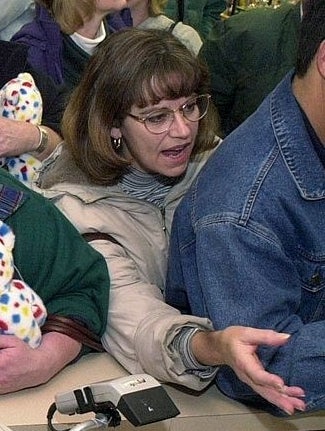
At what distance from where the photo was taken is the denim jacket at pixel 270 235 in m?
1.23

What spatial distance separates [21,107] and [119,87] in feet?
1.22

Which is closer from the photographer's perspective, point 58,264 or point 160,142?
point 58,264

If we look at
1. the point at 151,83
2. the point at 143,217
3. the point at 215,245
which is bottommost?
the point at 143,217

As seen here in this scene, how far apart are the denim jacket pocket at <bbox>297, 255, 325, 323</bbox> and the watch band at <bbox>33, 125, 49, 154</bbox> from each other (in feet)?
2.53

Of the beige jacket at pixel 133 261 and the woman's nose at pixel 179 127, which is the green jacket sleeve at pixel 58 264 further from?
the woman's nose at pixel 179 127

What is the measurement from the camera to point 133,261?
61.3 inches

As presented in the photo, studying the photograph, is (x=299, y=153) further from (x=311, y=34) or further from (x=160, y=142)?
(x=160, y=142)

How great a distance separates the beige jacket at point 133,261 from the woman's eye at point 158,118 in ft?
0.45

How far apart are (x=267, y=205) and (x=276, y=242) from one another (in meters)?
0.05

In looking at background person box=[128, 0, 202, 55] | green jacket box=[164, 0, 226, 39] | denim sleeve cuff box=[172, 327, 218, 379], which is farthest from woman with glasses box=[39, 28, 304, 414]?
green jacket box=[164, 0, 226, 39]

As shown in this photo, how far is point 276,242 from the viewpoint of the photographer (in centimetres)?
125

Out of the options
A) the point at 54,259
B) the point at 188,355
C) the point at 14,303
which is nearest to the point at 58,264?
the point at 54,259

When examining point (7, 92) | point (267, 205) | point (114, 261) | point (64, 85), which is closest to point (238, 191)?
point (267, 205)

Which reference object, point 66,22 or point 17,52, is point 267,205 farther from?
point 66,22
